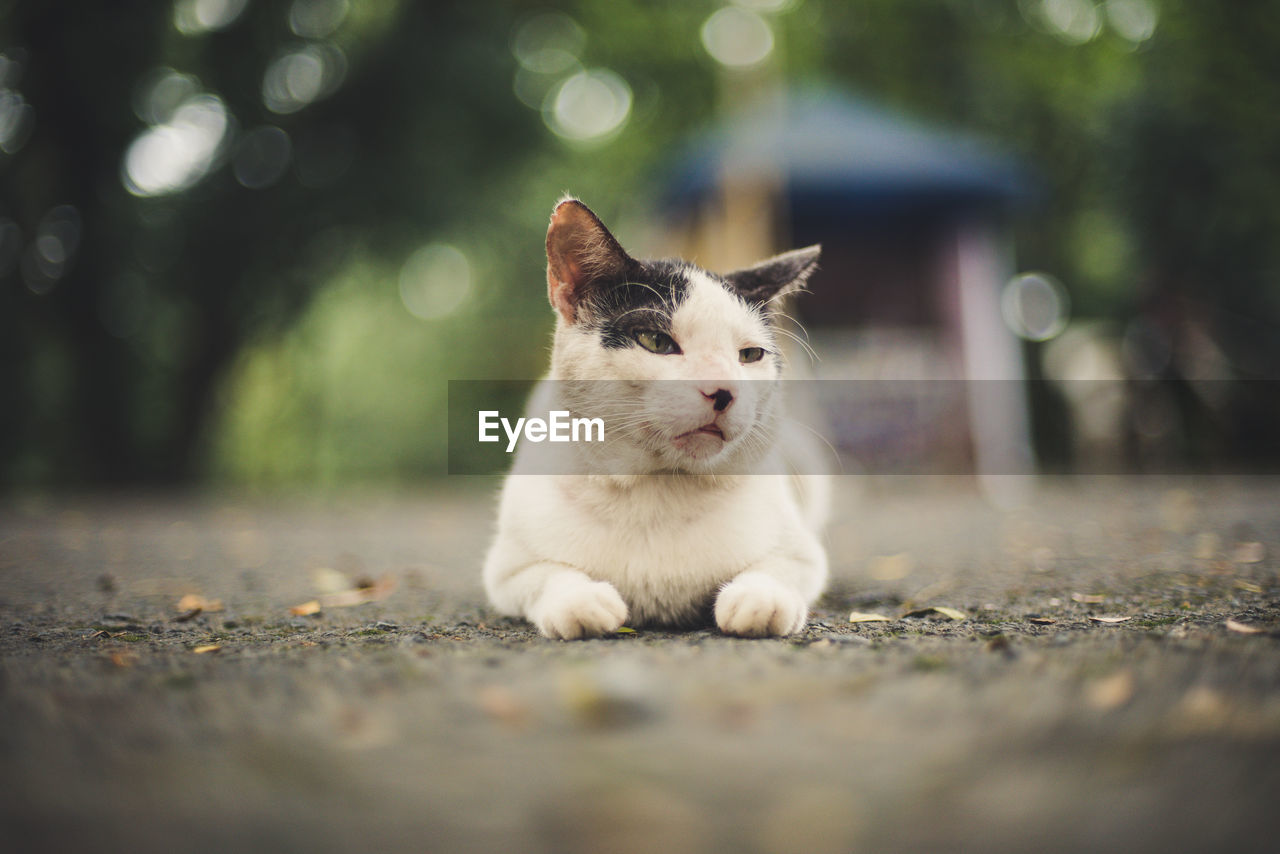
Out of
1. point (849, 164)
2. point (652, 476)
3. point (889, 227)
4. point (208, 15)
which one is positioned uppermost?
point (208, 15)

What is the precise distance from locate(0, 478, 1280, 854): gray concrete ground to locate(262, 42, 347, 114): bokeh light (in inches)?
293

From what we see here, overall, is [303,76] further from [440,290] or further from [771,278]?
[440,290]

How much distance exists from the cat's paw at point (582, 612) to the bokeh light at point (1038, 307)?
1172 centimetres

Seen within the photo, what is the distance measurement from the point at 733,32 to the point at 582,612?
13.7 m

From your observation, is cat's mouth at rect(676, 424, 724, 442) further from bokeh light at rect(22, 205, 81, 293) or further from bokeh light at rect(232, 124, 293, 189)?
bokeh light at rect(22, 205, 81, 293)

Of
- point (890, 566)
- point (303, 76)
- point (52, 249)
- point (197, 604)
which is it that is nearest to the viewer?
point (197, 604)

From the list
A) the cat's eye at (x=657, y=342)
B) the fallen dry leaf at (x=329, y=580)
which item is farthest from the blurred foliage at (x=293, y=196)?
the cat's eye at (x=657, y=342)

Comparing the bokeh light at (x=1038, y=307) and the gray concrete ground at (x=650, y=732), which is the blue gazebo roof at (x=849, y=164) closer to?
the bokeh light at (x=1038, y=307)

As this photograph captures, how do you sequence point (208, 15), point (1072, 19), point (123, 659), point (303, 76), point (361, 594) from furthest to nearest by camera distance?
point (1072, 19) → point (303, 76) → point (208, 15) → point (361, 594) → point (123, 659)

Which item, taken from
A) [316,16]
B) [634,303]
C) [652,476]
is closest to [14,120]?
[316,16]

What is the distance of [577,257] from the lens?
7.02 feet

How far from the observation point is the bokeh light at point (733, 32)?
12.8m

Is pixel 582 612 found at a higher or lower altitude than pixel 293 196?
lower

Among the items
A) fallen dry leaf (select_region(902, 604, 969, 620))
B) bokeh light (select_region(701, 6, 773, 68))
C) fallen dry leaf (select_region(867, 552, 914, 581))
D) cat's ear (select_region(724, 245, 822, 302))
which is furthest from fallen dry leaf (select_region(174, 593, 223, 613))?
bokeh light (select_region(701, 6, 773, 68))
